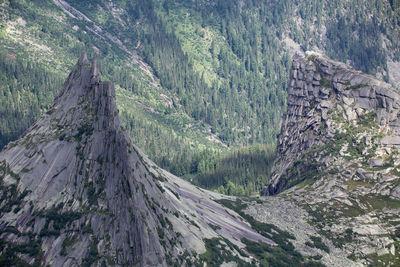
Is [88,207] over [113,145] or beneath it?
beneath

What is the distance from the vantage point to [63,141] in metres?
154

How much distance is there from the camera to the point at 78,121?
15700 centimetres

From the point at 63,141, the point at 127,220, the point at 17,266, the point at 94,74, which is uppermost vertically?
the point at 94,74

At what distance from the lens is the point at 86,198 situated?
144625 millimetres

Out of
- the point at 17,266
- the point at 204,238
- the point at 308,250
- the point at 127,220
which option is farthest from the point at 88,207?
the point at 308,250

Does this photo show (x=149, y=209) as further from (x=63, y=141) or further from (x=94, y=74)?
(x=94, y=74)

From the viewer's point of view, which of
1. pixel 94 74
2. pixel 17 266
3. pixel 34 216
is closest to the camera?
pixel 17 266

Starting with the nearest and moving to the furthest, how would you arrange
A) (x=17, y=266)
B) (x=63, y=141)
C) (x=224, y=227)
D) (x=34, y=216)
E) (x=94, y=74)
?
(x=17, y=266) < (x=34, y=216) < (x=63, y=141) < (x=94, y=74) < (x=224, y=227)

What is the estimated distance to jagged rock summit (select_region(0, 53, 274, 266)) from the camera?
137625 millimetres

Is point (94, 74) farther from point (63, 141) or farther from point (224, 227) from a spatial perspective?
point (224, 227)

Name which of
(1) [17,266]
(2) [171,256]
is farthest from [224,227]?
(1) [17,266]

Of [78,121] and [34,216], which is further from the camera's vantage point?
[78,121]

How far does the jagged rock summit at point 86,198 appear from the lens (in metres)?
138

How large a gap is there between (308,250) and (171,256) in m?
55.6
